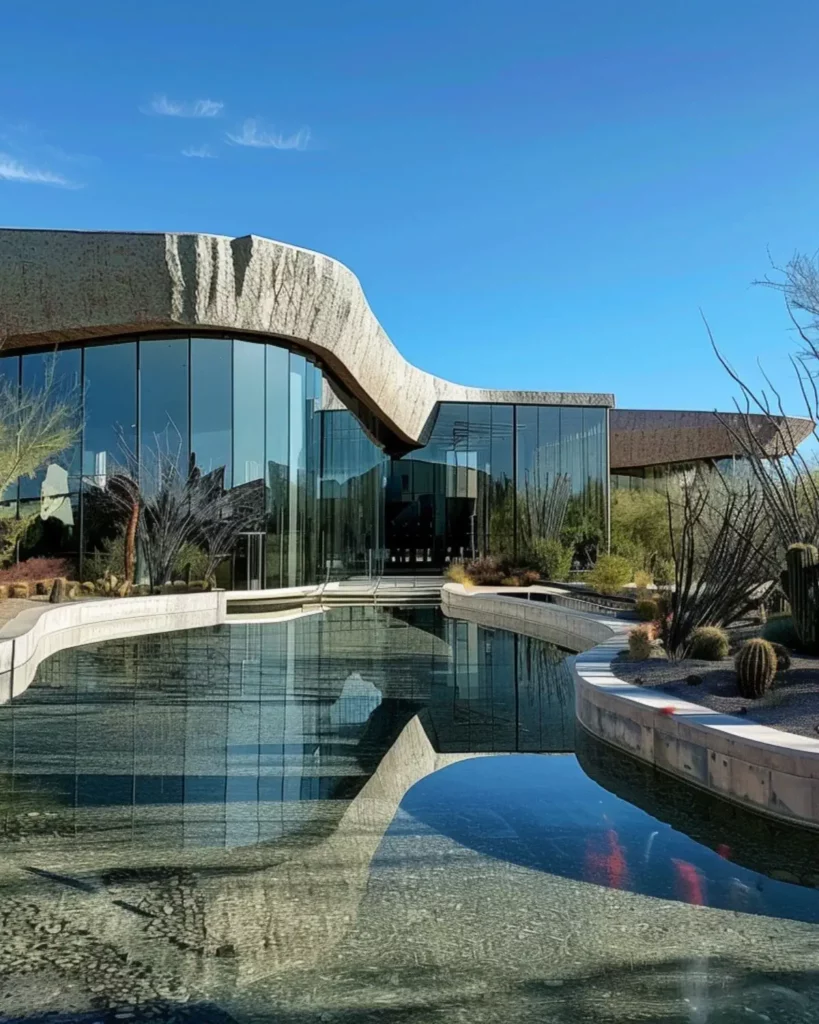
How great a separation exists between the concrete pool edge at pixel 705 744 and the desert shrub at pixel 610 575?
12.1 m

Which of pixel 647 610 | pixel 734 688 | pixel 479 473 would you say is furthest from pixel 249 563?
pixel 734 688

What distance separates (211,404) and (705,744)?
70.5 ft

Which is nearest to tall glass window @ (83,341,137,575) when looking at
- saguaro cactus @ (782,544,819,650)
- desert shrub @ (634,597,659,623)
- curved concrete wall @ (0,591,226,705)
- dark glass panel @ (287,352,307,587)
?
dark glass panel @ (287,352,307,587)

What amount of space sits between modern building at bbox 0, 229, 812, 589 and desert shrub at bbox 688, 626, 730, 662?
54.4ft

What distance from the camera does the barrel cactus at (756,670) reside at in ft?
27.9

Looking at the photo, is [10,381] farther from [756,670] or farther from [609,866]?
[609,866]

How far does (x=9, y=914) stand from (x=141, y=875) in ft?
2.42

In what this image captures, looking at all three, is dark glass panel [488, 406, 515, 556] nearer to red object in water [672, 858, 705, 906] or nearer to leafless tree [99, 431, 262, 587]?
leafless tree [99, 431, 262, 587]

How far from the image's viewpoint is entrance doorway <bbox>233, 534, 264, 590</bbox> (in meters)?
26.4

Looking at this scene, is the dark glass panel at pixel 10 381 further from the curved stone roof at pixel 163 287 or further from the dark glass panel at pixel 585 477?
the dark glass panel at pixel 585 477

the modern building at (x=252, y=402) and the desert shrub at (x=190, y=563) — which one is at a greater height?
the modern building at (x=252, y=402)

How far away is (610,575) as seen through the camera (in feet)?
76.6

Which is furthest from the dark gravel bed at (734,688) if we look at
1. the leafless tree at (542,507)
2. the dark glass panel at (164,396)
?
the leafless tree at (542,507)

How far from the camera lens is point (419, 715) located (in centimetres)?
978
